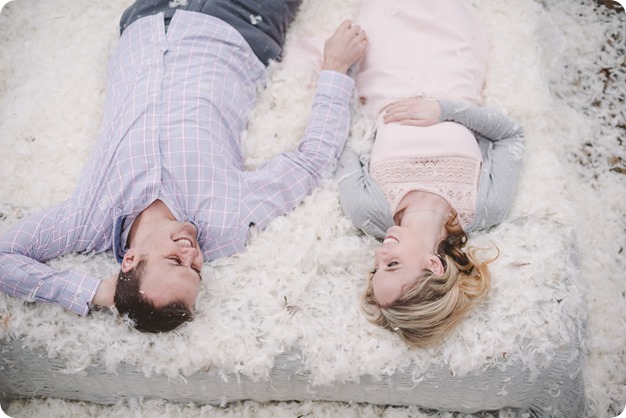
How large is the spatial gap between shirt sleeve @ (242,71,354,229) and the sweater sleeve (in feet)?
0.37

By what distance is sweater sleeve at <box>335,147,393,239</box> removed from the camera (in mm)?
2393

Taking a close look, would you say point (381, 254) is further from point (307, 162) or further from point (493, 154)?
point (493, 154)

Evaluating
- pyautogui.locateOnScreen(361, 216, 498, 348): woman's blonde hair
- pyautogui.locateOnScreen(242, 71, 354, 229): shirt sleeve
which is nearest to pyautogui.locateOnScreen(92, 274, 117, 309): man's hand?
pyautogui.locateOnScreen(242, 71, 354, 229): shirt sleeve

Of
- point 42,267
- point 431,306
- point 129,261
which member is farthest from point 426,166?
point 42,267

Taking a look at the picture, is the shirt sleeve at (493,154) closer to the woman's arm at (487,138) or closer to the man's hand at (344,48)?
the woman's arm at (487,138)

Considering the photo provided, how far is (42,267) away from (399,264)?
1.27 meters

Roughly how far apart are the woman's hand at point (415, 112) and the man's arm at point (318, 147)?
21 cm

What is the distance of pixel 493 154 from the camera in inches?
99.7

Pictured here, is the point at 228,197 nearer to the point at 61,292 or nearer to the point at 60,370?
the point at 61,292

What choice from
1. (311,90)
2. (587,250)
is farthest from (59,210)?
(587,250)

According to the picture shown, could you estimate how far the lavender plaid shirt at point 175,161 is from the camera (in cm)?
228

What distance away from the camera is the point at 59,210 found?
233cm

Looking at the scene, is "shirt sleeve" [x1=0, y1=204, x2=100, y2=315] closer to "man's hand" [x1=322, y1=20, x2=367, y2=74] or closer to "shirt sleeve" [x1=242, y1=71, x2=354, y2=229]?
"shirt sleeve" [x1=242, y1=71, x2=354, y2=229]

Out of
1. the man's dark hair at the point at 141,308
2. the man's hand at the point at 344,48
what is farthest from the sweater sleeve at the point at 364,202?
the man's dark hair at the point at 141,308
